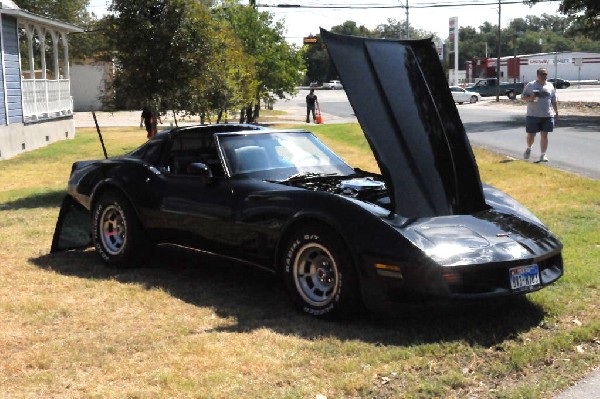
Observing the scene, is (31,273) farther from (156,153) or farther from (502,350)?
(502,350)

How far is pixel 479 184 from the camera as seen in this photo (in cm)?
579

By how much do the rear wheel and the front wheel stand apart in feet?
6.43

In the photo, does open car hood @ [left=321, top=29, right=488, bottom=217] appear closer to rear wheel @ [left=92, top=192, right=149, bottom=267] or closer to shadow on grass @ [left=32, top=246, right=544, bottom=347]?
shadow on grass @ [left=32, top=246, right=544, bottom=347]

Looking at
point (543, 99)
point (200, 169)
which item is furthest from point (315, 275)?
point (543, 99)

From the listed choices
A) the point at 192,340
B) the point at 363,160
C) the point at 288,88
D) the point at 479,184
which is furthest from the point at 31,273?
the point at 288,88

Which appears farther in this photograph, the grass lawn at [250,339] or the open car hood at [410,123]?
the open car hood at [410,123]

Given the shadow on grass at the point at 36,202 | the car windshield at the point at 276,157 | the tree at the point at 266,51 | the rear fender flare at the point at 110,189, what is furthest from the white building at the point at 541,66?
the rear fender flare at the point at 110,189

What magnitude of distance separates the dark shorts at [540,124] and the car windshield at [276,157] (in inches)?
367

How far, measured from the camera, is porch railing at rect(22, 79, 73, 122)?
73.2 ft

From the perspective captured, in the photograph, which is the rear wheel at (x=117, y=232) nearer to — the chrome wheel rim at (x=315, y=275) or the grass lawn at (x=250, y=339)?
the grass lawn at (x=250, y=339)

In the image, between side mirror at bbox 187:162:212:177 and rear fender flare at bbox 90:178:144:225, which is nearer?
side mirror at bbox 187:162:212:177

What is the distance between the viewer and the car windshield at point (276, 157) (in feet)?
20.9

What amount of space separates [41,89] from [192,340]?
20.9 meters

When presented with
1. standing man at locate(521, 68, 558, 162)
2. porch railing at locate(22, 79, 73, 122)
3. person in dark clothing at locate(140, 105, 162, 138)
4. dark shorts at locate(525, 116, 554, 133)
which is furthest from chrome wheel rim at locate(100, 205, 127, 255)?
porch railing at locate(22, 79, 73, 122)
